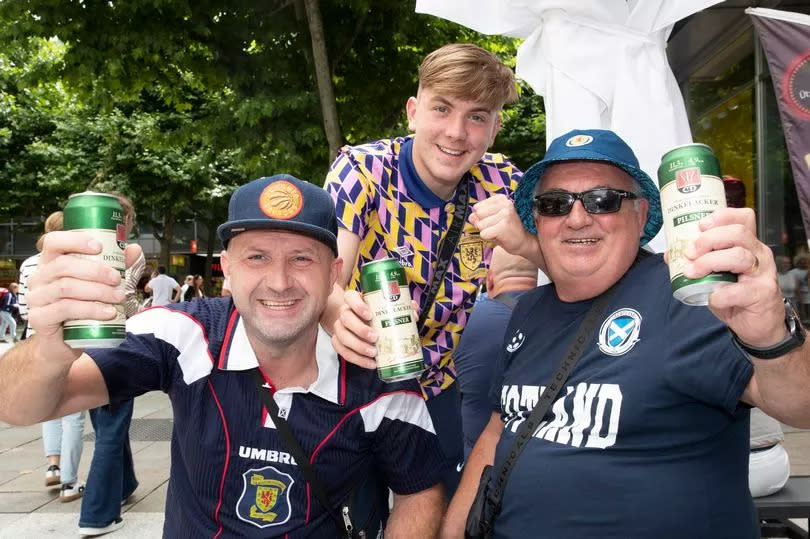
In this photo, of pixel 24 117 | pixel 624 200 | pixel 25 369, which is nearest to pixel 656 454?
pixel 624 200

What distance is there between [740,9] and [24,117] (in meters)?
20.4

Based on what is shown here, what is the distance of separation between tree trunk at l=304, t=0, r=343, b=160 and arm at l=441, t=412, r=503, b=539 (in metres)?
5.94

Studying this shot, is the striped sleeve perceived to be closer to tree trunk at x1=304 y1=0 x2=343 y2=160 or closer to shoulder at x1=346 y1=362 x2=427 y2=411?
shoulder at x1=346 y1=362 x2=427 y2=411

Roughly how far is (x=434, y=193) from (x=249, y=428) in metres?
1.11

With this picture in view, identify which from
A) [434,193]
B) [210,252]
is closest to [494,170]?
[434,193]

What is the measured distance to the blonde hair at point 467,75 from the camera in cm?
258

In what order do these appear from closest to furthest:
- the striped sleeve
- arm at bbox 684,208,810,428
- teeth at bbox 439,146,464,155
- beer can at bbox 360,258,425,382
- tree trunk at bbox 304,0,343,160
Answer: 1. arm at bbox 684,208,810,428
2. beer can at bbox 360,258,425,382
3. the striped sleeve
4. teeth at bbox 439,146,464,155
5. tree trunk at bbox 304,0,343,160

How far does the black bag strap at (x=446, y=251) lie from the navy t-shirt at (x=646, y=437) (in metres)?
0.72

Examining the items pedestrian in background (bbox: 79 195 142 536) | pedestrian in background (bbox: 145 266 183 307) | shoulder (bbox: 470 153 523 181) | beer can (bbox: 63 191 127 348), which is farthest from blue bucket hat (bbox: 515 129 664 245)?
pedestrian in background (bbox: 145 266 183 307)

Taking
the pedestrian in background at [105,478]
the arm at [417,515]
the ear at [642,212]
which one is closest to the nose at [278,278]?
the arm at [417,515]

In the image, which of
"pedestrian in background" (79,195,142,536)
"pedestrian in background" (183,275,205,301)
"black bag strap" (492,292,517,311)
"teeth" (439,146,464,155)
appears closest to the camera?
"teeth" (439,146,464,155)

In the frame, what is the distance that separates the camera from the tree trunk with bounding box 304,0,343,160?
8.08 meters

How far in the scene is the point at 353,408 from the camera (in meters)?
2.25

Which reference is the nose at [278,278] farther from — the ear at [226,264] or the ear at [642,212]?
the ear at [642,212]
